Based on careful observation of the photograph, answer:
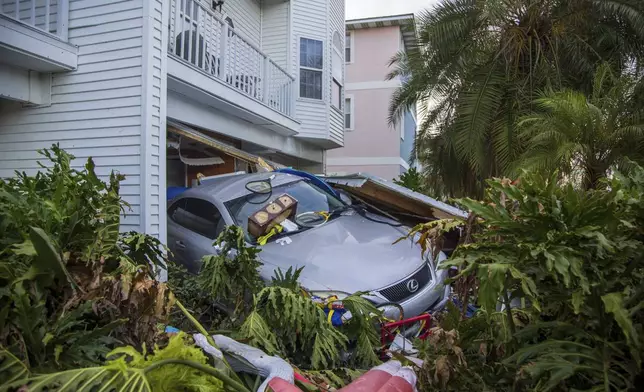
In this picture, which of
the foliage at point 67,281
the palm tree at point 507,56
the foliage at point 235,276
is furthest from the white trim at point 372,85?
the foliage at point 67,281

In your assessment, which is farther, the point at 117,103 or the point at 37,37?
the point at 117,103

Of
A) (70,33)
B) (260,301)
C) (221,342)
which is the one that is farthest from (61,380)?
(70,33)

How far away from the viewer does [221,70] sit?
23.7ft

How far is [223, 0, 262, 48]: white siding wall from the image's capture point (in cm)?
955

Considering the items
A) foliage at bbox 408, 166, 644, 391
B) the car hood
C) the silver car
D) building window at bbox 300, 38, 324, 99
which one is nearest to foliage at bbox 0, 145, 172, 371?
foliage at bbox 408, 166, 644, 391

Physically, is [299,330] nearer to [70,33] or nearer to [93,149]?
[93,149]

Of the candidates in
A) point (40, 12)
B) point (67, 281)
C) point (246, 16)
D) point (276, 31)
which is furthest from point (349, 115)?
point (67, 281)

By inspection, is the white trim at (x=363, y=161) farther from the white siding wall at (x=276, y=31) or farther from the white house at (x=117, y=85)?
the white house at (x=117, y=85)

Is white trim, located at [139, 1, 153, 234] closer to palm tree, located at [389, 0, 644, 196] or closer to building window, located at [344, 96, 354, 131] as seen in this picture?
palm tree, located at [389, 0, 644, 196]

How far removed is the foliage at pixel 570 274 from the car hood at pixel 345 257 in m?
2.23

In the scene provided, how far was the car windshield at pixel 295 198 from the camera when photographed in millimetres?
5297

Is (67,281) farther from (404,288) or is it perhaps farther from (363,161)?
(363,161)

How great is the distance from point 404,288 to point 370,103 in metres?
16.6

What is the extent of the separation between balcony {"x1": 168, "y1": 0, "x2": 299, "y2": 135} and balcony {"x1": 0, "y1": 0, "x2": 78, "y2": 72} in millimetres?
1267
